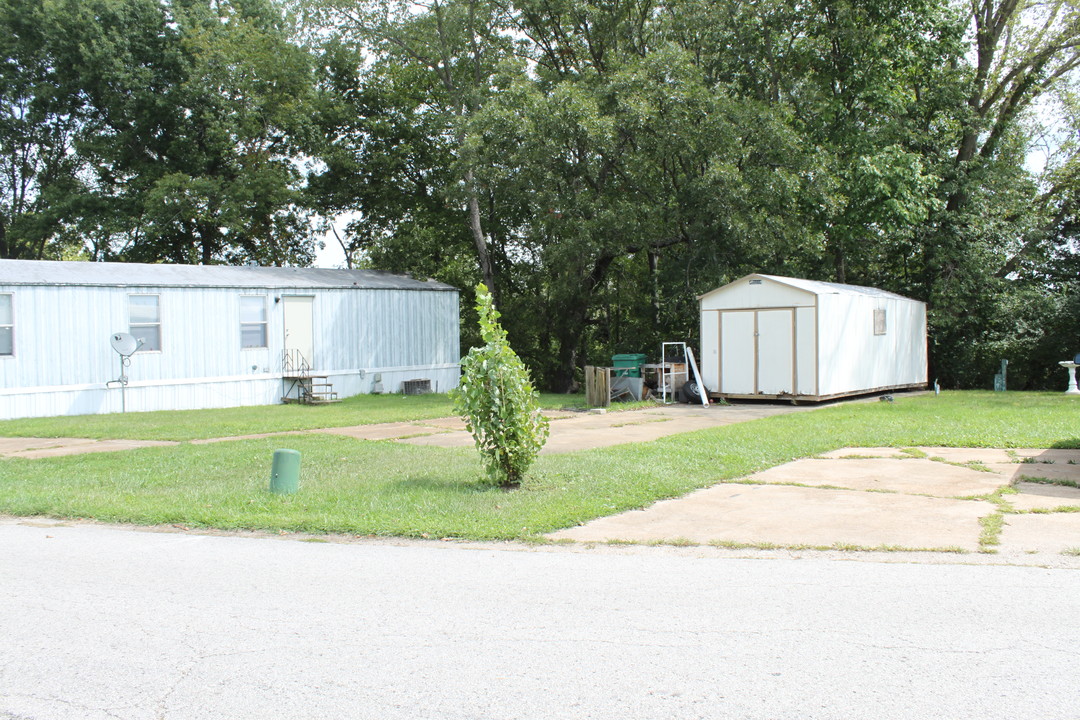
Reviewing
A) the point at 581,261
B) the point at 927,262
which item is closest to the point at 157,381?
the point at 581,261

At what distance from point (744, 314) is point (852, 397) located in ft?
11.3

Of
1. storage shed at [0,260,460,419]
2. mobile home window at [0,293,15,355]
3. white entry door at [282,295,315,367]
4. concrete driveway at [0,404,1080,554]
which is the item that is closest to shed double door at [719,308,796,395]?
concrete driveway at [0,404,1080,554]

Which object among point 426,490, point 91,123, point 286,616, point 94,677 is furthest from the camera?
point 91,123

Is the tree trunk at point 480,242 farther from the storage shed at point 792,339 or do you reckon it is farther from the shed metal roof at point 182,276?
the storage shed at point 792,339

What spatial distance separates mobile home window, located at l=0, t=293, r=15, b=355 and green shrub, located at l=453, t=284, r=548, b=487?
13.3 meters

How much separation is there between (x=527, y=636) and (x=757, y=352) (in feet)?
52.0

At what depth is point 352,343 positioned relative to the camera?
23531mm

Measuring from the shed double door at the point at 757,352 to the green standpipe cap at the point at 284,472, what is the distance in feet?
42.4

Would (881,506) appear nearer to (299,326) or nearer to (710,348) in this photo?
(710,348)

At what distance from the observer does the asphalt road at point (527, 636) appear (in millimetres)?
3660

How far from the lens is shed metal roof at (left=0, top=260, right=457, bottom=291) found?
18469mm

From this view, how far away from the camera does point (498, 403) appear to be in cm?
848

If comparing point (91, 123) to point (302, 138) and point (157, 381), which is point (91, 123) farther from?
point (157, 381)

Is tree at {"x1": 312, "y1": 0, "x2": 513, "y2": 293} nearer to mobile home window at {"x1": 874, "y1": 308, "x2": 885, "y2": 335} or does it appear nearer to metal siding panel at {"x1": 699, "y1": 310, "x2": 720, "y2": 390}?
metal siding panel at {"x1": 699, "y1": 310, "x2": 720, "y2": 390}
